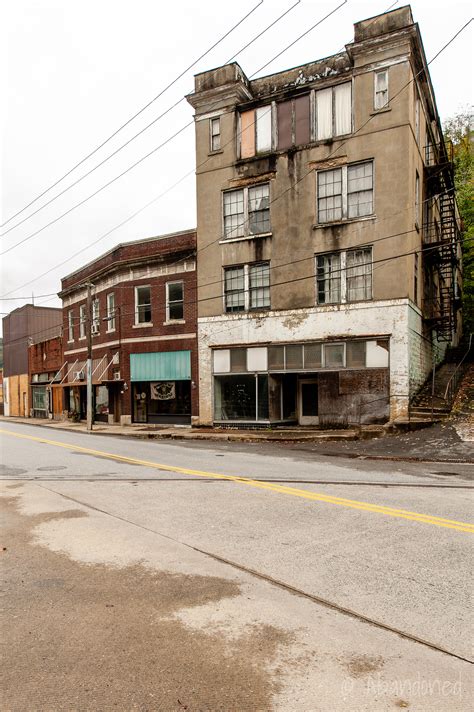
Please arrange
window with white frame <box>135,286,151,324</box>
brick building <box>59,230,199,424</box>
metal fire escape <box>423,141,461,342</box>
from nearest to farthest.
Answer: metal fire escape <box>423,141,461,342</box> → brick building <box>59,230,199,424</box> → window with white frame <box>135,286,151,324</box>

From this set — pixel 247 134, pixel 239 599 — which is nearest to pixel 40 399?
pixel 247 134

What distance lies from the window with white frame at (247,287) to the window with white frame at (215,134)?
238 inches

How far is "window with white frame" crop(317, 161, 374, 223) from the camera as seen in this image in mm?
21737

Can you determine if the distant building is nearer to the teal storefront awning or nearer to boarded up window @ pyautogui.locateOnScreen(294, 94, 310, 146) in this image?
the teal storefront awning

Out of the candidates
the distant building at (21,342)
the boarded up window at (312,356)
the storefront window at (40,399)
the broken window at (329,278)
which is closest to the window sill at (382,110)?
the broken window at (329,278)

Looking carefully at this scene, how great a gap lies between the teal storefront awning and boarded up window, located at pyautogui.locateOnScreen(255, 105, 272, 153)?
34.3ft

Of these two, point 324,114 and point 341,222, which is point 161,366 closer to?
point 341,222

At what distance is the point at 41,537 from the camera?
22.6ft

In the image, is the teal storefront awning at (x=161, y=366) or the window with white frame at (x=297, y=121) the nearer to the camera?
the window with white frame at (x=297, y=121)

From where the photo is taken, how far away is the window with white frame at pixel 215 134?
25.5 m

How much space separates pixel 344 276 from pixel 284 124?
7.75 meters

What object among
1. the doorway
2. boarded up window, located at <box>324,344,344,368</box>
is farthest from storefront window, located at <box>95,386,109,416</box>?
boarded up window, located at <box>324,344,344,368</box>

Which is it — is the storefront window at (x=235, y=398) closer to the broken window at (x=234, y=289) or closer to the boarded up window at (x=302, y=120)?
the broken window at (x=234, y=289)

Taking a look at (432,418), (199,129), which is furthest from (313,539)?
(199,129)
